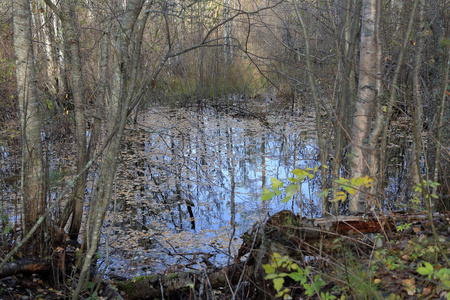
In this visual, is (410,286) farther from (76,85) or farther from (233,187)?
(76,85)

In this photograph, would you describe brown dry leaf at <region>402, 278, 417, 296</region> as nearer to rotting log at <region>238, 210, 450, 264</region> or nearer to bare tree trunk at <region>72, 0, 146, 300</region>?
rotting log at <region>238, 210, 450, 264</region>

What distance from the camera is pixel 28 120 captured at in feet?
9.21

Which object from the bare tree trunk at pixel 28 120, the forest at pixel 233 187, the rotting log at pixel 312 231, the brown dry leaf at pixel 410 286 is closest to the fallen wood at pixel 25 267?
the forest at pixel 233 187

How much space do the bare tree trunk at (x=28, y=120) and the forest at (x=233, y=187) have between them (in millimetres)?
10

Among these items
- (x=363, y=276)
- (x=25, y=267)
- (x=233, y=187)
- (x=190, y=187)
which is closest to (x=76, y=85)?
(x=25, y=267)

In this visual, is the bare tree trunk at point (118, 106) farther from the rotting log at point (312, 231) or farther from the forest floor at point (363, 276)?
the rotting log at point (312, 231)

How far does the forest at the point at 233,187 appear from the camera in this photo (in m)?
1.92

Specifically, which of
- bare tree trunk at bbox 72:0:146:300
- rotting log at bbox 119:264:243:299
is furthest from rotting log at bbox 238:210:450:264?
bare tree trunk at bbox 72:0:146:300

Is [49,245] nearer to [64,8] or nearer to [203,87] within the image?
[64,8]

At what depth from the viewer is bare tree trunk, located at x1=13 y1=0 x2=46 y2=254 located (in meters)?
2.68

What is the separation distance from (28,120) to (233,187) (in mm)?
2064

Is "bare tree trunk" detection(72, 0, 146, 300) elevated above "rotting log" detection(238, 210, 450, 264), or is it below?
above

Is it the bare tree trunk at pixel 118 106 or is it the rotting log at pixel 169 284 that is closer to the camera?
the bare tree trunk at pixel 118 106

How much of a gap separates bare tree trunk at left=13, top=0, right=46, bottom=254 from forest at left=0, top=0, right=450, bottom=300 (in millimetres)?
10
